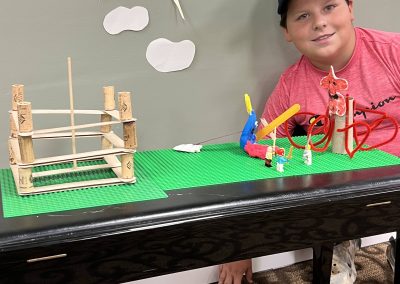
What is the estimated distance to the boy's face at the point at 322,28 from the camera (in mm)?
1161

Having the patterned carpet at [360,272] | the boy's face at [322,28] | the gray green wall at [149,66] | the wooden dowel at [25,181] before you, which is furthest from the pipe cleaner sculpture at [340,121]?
the patterned carpet at [360,272]

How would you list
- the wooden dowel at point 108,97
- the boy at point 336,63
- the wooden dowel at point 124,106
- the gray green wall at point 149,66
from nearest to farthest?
the wooden dowel at point 124,106
the wooden dowel at point 108,97
the gray green wall at point 149,66
the boy at point 336,63

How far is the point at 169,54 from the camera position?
1.18 meters

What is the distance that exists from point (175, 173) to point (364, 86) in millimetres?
577

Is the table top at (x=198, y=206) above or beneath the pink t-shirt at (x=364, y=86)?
beneath

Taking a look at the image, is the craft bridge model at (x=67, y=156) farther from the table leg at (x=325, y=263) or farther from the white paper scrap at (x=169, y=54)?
the table leg at (x=325, y=263)

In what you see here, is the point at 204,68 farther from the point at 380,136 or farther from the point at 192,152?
the point at 380,136

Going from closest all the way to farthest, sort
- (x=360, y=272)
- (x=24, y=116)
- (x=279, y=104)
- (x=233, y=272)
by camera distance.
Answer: (x=24, y=116), (x=279, y=104), (x=233, y=272), (x=360, y=272)

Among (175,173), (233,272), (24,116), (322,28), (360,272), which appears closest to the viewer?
(24,116)

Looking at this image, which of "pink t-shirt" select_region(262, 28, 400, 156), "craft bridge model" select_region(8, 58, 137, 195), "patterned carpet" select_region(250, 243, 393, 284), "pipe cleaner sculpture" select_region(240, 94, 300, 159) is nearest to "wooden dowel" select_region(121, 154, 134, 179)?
"craft bridge model" select_region(8, 58, 137, 195)

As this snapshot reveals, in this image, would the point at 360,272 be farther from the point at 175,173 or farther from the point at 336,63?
the point at 175,173

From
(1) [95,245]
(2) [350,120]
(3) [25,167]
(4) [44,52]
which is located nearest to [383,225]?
(2) [350,120]

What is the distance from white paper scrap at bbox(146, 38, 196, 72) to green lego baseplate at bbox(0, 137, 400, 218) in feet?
0.79

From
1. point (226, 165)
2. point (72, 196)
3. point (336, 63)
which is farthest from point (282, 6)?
point (72, 196)
